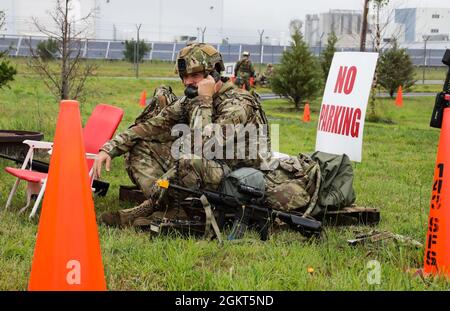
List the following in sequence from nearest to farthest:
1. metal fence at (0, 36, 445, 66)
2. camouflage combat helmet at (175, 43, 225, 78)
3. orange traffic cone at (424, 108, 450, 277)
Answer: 1. orange traffic cone at (424, 108, 450, 277)
2. camouflage combat helmet at (175, 43, 225, 78)
3. metal fence at (0, 36, 445, 66)

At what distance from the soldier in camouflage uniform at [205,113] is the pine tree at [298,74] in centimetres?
1716

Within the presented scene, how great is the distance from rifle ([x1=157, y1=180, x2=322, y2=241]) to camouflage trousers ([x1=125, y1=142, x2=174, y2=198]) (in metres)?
1.07

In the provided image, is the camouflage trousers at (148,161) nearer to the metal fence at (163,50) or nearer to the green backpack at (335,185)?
the green backpack at (335,185)

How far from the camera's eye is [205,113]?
4930mm

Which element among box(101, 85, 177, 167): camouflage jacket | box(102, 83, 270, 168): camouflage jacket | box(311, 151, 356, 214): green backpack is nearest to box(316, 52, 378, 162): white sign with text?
box(311, 151, 356, 214): green backpack

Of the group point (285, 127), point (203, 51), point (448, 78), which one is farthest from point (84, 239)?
point (285, 127)

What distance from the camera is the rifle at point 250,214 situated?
15.4 feet

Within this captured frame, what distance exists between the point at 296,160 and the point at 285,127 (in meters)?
9.67

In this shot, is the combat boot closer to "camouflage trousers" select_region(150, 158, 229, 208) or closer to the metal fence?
"camouflage trousers" select_region(150, 158, 229, 208)

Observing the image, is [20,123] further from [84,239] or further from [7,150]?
[84,239]

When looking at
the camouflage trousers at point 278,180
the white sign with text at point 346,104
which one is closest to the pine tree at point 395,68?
the white sign with text at point 346,104

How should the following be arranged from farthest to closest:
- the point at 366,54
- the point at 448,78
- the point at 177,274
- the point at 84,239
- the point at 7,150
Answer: the point at 7,150 → the point at 366,54 → the point at 448,78 → the point at 177,274 → the point at 84,239

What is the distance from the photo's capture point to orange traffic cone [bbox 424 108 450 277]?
380 cm
